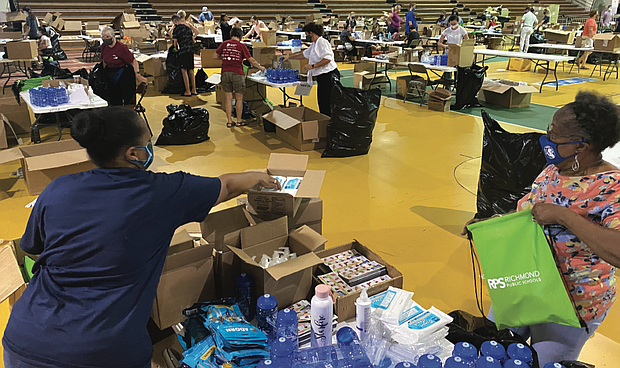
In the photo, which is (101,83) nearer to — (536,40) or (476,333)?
(476,333)

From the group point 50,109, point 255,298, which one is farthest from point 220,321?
point 50,109

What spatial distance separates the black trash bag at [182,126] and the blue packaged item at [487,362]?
212 inches

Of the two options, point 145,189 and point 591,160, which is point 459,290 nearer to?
point 591,160

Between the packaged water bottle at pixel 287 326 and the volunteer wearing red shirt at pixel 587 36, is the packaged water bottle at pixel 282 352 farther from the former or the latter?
the volunteer wearing red shirt at pixel 587 36

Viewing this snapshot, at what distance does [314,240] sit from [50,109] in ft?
14.2

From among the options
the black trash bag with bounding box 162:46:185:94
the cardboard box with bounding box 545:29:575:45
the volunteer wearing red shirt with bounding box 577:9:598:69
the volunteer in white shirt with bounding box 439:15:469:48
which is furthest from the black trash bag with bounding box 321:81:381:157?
the cardboard box with bounding box 545:29:575:45

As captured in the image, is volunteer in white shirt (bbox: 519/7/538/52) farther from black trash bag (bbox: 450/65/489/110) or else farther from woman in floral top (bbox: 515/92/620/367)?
woman in floral top (bbox: 515/92/620/367)

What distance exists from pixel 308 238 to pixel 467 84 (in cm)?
645

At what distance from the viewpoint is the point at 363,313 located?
1659 millimetres

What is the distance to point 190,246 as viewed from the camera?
216cm

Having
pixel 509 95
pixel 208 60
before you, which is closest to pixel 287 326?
pixel 509 95

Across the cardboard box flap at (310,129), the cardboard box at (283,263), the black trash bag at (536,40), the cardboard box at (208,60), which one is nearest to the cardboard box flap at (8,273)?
the cardboard box at (283,263)

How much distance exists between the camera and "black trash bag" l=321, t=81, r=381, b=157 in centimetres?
524

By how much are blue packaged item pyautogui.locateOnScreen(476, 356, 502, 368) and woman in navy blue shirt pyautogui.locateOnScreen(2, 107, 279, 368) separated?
3.36ft
